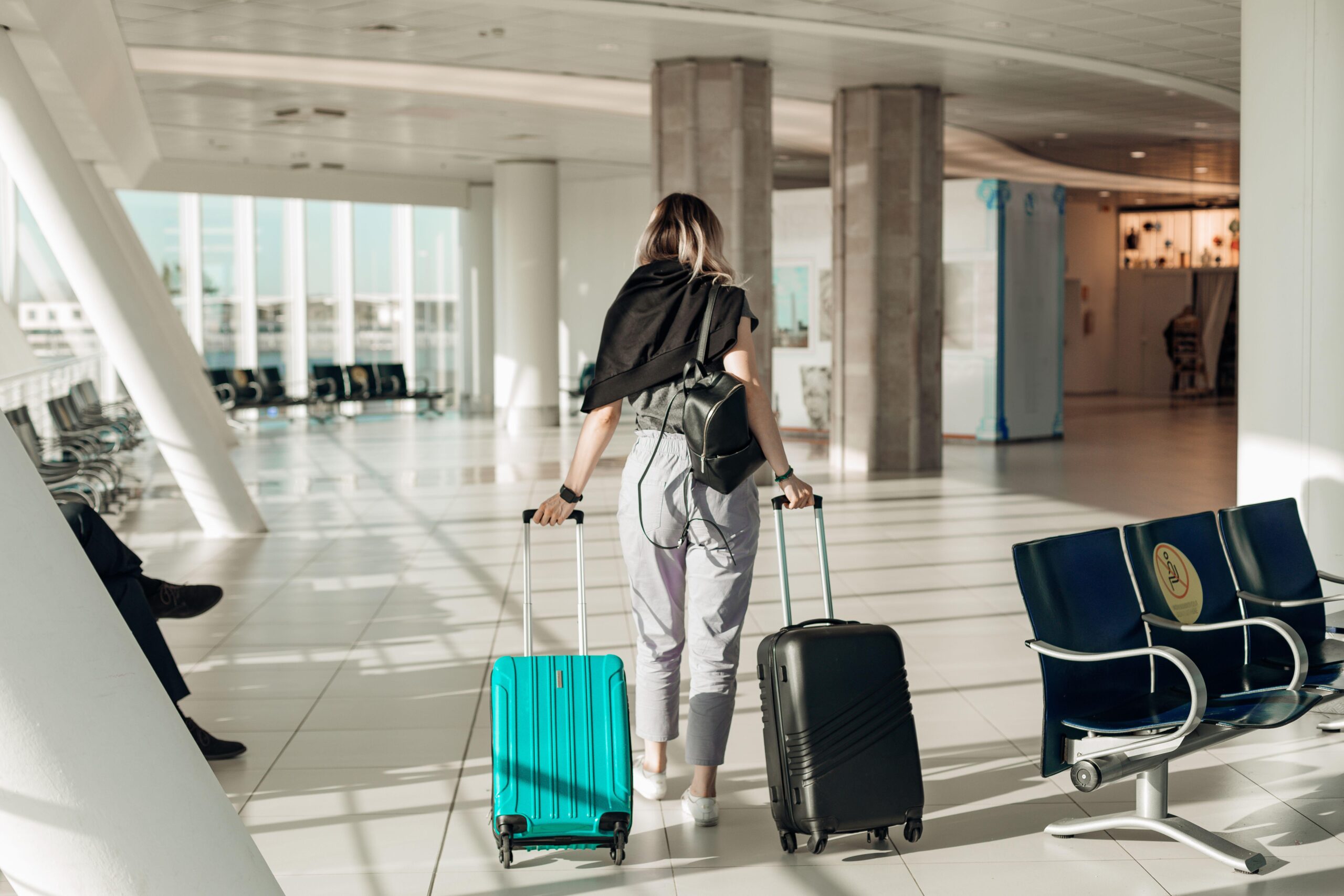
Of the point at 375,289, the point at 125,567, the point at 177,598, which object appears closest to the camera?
the point at 125,567

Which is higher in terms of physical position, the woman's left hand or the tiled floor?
the woman's left hand

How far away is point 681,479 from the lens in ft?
11.5

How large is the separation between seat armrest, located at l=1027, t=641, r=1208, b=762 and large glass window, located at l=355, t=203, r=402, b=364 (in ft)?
76.4

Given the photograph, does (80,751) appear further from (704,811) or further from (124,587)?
(124,587)

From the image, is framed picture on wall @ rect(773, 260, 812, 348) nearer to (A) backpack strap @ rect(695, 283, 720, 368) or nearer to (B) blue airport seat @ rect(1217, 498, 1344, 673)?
(B) blue airport seat @ rect(1217, 498, 1344, 673)

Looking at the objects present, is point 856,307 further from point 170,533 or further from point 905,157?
point 170,533

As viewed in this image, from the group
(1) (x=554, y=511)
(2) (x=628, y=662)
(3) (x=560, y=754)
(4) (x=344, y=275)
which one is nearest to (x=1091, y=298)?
(4) (x=344, y=275)

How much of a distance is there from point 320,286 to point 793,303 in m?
11.0

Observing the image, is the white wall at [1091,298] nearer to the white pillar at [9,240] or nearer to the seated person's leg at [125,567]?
the white pillar at [9,240]

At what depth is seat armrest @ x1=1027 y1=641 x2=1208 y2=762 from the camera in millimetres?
3191

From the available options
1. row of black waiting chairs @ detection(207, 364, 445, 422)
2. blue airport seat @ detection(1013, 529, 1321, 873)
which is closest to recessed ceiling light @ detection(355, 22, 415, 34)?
blue airport seat @ detection(1013, 529, 1321, 873)

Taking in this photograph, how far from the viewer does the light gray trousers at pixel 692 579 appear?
352cm

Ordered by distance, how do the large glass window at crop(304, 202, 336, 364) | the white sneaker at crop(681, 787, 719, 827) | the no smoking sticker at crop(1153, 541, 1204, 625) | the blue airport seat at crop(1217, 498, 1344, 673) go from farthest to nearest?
the large glass window at crop(304, 202, 336, 364)
the blue airport seat at crop(1217, 498, 1344, 673)
the no smoking sticker at crop(1153, 541, 1204, 625)
the white sneaker at crop(681, 787, 719, 827)

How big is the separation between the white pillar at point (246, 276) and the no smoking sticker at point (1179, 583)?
73.8 feet
